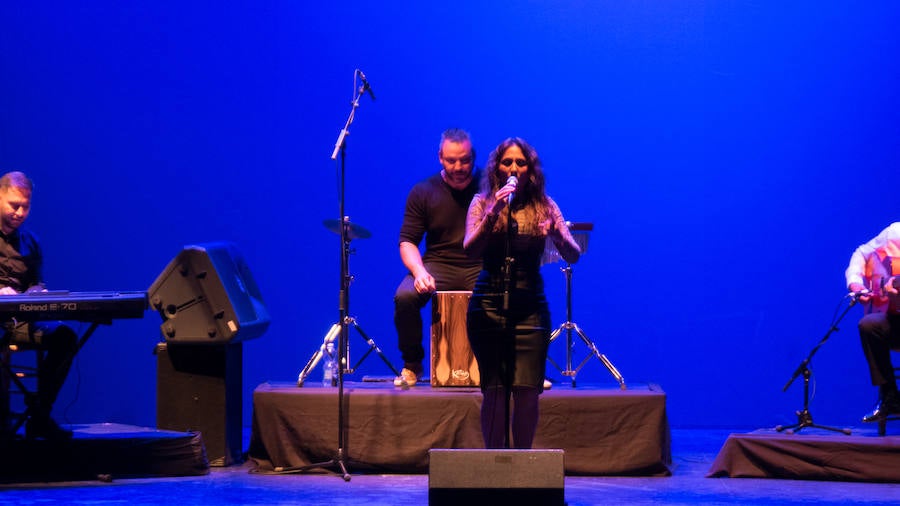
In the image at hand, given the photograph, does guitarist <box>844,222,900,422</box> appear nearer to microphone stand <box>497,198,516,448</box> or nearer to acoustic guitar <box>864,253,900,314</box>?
acoustic guitar <box>864,253,900,314</box>

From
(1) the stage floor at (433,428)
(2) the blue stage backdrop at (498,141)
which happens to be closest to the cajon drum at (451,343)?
(1) the stage floor at (433,428)

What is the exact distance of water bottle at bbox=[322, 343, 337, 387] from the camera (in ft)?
18.2

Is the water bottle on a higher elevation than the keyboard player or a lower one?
lower

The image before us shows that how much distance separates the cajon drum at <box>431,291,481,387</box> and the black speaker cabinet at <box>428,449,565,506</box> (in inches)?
67.3

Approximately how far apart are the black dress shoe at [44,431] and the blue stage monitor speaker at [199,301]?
65 centimetres

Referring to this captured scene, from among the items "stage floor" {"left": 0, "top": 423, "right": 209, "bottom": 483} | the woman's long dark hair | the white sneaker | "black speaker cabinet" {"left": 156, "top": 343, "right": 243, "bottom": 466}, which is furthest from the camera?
the white sneaker

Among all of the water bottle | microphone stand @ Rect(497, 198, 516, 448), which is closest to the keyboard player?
the water bottle

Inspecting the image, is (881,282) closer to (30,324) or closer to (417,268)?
(417,268)

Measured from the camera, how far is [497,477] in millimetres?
3400

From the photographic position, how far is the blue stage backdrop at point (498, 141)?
6.38 metres

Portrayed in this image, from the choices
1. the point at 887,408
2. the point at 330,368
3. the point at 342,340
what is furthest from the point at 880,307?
the point at 330,368

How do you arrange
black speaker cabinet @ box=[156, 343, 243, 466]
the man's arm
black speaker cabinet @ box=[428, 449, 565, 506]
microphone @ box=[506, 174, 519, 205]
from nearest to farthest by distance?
black speaker cabinet @ box=[428, 449, 565, 506]
microphone @ box=[506, 174, 519, 205]
the man's arm
black speaker cabinet @ box=[156, 343, 243, 466]

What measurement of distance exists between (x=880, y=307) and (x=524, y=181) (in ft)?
7.30

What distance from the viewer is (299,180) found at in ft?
21.7
